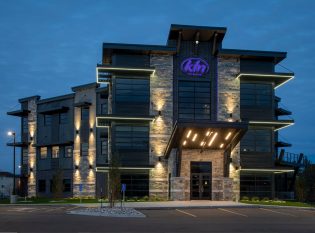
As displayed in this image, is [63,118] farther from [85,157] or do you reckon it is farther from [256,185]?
[256,185]

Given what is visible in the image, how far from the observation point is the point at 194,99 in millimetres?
46406

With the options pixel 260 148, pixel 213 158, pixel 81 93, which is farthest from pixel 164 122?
pixel 81 93

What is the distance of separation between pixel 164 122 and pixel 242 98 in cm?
776

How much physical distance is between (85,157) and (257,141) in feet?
69.4

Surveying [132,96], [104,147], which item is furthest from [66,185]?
[132,96]

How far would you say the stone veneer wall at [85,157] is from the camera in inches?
2228

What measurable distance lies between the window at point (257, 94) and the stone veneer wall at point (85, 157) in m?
18.8

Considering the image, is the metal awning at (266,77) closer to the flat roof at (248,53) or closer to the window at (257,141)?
the flat roof at (248,53)

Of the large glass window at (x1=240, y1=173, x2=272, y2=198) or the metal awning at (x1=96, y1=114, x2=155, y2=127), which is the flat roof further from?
the large glass window at (x1=240, y1=173, x2=272, y2=198)

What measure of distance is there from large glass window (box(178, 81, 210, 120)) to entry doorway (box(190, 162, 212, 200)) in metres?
4.96

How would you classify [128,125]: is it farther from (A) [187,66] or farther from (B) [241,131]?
(B) [241,131]

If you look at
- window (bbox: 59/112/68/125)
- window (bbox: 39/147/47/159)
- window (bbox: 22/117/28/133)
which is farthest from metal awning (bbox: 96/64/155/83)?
window (bbox: 22/117/28/133)

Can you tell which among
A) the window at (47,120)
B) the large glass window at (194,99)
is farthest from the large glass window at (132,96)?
the window at (47,120)

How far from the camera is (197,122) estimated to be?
38719mm
